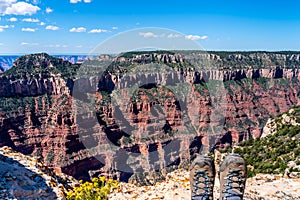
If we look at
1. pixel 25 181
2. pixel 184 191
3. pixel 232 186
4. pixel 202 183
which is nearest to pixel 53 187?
pixel 25 181

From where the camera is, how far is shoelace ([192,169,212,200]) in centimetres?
759

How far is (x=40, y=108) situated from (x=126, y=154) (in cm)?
1992

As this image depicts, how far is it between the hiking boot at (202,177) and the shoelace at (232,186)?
0.43 meters

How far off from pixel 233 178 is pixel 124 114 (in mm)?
65956

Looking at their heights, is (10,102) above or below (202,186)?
below

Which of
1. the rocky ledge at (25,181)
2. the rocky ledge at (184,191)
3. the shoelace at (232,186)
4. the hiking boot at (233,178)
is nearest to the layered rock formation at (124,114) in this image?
the rocky ledge at (184,191)

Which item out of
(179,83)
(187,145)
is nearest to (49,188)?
(187,145)

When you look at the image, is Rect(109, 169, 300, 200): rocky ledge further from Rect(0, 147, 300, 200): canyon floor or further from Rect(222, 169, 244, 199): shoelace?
Rect(222, 169, 244, 199): shoelace

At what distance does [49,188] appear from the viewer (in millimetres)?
8953

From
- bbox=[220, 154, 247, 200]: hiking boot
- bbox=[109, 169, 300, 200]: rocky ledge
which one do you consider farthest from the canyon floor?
bbox=[220, 154, 247, 200]: hiking boot

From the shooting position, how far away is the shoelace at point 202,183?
7.59m

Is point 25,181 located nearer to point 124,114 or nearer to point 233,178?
point 233,178

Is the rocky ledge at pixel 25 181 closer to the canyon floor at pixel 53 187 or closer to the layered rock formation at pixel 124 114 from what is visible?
the canyon floor at pixel 53 187

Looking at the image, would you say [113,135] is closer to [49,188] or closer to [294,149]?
[294,149]
